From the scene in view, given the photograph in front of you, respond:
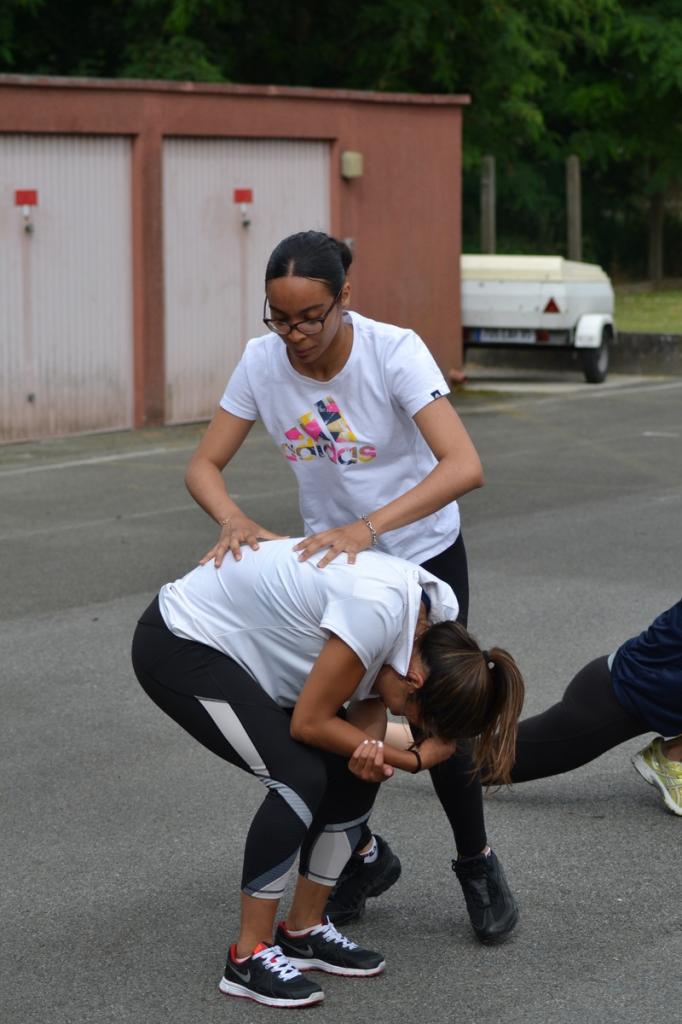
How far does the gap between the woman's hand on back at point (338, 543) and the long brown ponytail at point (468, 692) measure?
0.25m

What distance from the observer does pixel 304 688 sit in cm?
392

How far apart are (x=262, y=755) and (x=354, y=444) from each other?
0.84 metres

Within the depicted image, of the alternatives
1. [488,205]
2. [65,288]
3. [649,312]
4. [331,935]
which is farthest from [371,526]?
[649,312]

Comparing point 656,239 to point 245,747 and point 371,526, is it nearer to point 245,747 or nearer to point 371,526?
point 371,526

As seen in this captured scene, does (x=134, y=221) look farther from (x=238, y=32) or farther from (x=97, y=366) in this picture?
(x=238, y=32)

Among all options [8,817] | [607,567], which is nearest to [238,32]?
[607,567]

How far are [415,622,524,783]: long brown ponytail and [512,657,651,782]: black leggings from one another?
1273 mm

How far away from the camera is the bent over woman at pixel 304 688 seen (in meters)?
3.91

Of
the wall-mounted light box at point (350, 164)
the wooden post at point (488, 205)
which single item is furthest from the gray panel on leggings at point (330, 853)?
the wooden post at point (488, 205)

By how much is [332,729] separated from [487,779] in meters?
0.55

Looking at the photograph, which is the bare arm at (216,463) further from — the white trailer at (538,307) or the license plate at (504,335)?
the license plate at (504,335)

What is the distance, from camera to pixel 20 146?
49.4 feet

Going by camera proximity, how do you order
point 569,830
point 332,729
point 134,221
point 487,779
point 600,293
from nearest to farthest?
point 332,729
point 487,779
point 569,830
point 134,221
point 600,293

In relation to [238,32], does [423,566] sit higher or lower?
lower
